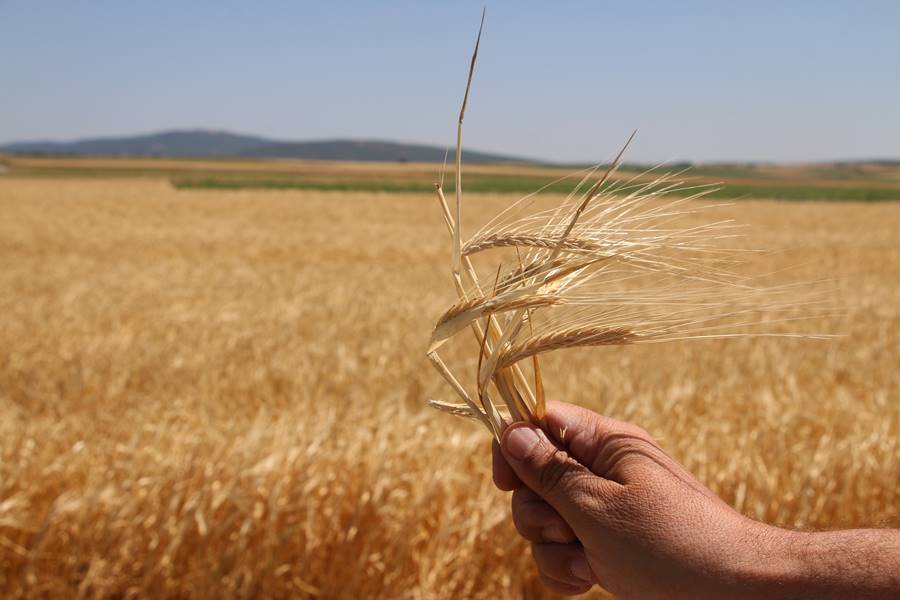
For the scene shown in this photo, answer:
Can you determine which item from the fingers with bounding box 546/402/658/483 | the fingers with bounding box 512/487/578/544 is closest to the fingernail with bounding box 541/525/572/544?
the fingers with bounding box 512/487/578/544

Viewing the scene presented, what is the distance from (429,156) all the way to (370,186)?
2132 inches

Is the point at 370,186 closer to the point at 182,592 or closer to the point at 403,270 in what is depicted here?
the point at 403,270

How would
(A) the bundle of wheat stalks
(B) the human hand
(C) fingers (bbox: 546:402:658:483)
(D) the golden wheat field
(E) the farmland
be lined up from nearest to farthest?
(A) the bundle of wheat stalks < (B) the human hand < (C) fingers (bbox: 546:402:658:483) < (D) the golden wheat field < (E) the farmland

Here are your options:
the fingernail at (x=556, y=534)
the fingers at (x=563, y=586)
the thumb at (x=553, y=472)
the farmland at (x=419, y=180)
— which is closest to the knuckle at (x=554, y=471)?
the thumb at (x=553, y=472)

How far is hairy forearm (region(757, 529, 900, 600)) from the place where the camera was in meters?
0.94

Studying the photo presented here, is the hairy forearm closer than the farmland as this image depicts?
Yes

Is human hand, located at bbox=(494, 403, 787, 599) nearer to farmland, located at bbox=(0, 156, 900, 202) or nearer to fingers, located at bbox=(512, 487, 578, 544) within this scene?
fingers, located at bbox=(512, 487, 578, 544)

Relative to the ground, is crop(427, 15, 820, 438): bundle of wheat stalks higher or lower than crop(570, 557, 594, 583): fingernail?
higher

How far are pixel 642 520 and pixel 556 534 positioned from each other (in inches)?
6.9

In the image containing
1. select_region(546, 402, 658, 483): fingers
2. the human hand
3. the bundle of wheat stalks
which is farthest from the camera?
select_region(546, 402, 658, 483): fingers

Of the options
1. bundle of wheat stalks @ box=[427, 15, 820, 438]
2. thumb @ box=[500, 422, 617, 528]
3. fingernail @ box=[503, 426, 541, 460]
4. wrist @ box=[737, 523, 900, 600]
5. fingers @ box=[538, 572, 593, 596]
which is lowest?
fingers @ box=[538, 572, 593, 596]

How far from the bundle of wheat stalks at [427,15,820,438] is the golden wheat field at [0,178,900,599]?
0.44 metres

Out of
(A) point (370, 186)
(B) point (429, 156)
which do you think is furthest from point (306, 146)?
(A) point (370, 186)

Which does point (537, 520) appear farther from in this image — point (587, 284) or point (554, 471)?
point (587, 284)
